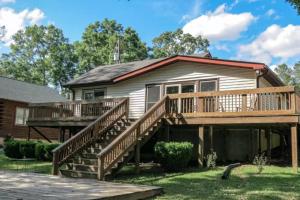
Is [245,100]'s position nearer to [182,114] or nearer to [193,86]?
[182,114]

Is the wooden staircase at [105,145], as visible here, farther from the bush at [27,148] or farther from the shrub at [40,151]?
the bush at [27,148]

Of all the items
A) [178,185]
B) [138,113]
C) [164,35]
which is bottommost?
[178,185]

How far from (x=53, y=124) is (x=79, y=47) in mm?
32691

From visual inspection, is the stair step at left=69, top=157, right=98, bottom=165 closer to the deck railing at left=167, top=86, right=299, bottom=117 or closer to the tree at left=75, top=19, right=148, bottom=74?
the deck railing at left=167, top=86, right=299, bottom=117

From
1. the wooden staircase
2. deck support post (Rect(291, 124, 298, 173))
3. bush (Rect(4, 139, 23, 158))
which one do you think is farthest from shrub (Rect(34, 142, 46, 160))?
deck support post (Rect(291, 124, 298, 173))

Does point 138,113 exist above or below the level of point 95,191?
above

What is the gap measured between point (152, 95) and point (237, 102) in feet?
16.7

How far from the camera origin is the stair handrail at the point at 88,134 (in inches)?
495

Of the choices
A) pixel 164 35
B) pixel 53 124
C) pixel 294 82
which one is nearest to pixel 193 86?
pixel 53 124

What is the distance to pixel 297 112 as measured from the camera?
12.4 metres

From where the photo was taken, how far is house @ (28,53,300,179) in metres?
12.5

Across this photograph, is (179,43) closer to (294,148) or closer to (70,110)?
(70,110)

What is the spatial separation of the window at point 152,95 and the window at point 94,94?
3.13 m

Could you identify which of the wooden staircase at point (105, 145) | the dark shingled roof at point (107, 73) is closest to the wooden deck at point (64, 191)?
the wooden staircase at point (105, 145)
